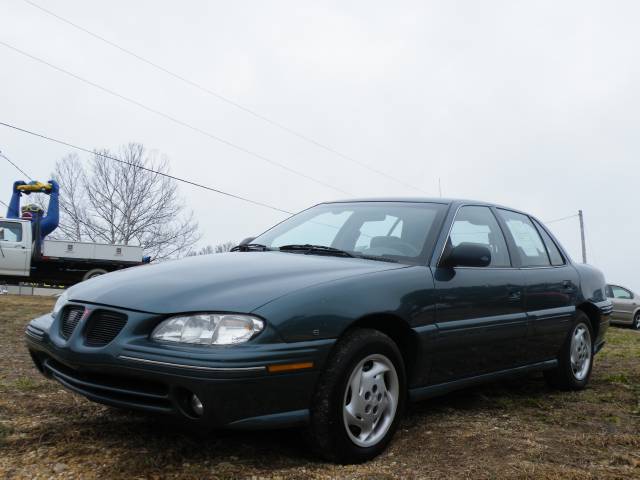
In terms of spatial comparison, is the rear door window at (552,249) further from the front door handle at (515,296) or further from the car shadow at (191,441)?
the car shadow at (191,441)

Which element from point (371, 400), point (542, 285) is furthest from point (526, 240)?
point (371, 400)

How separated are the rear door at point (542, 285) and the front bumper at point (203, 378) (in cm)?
214

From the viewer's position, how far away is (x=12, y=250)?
16.0 metres

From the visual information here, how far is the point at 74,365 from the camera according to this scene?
9.46 ft

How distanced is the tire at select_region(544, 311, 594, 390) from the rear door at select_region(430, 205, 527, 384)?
2.39ft

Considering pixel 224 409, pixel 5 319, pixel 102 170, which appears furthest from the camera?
pixel 102 170

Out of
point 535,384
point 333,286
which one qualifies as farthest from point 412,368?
point 535,384

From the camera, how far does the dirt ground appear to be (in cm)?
282

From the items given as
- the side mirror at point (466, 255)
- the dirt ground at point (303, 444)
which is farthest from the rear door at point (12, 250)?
the side mirror at point (466, 255)

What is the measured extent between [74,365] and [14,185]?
16664 mm

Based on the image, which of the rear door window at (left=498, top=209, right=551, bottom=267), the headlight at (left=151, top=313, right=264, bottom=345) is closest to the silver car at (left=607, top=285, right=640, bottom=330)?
the rear door window at (left=498, top=209, right=551, bottom=267)

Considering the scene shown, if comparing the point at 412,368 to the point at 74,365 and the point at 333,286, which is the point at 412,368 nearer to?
the point at 333,286

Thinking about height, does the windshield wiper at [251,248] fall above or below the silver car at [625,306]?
above

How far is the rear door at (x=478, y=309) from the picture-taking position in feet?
11.9
